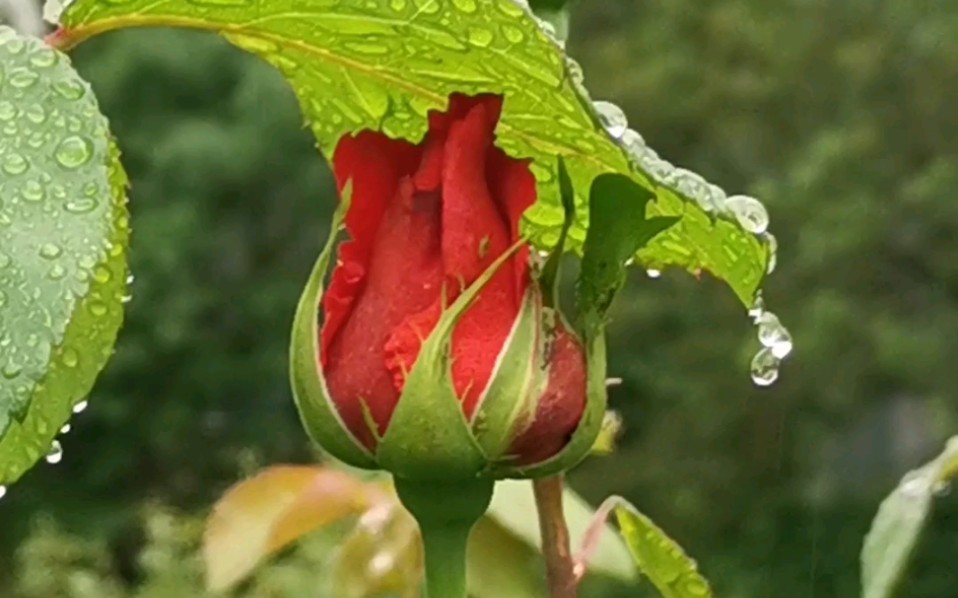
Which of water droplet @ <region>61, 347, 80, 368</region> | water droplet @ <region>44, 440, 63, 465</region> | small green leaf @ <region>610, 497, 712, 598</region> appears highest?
water droplet @ <region>61, 347, 80, 368</region>

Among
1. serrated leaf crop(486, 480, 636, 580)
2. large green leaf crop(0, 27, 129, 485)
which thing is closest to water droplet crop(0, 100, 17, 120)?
large green leaf crop(0, 27, 129, 485)

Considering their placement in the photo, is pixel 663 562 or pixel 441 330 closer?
pixel 441 330

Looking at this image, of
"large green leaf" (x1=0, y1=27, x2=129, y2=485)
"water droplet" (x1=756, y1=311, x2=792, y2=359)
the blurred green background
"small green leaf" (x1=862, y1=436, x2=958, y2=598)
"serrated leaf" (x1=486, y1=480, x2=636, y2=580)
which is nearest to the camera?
"large green leaf" (x1=0, y1=27, x2=129, y2=485)

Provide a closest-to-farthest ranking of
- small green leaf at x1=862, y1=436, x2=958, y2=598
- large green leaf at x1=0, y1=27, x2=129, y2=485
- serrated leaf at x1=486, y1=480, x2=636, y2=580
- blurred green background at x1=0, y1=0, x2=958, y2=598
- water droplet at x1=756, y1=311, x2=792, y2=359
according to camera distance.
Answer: large green leaf at x1=0, y1=27, x2=129, y2=485 → water droplet at x1=756, y1=311, x2=792, y2=359 → small green leaf at x1=862, y1=436, x2=958, y2=598 → serrated leaf at x1=486, y1=480, x2=636, y2=580 → blurred green background at x1=0, y1=0, x2=958, y2=598

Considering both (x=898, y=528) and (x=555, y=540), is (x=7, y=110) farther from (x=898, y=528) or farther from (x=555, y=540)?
(x=898, y=528)

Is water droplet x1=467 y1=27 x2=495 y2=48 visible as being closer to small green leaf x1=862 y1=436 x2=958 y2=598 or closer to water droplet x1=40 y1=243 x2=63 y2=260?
water droplet x1=40 y1=243 x2=63 y2=260

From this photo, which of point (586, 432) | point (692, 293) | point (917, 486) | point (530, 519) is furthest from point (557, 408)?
point (692, 293)
